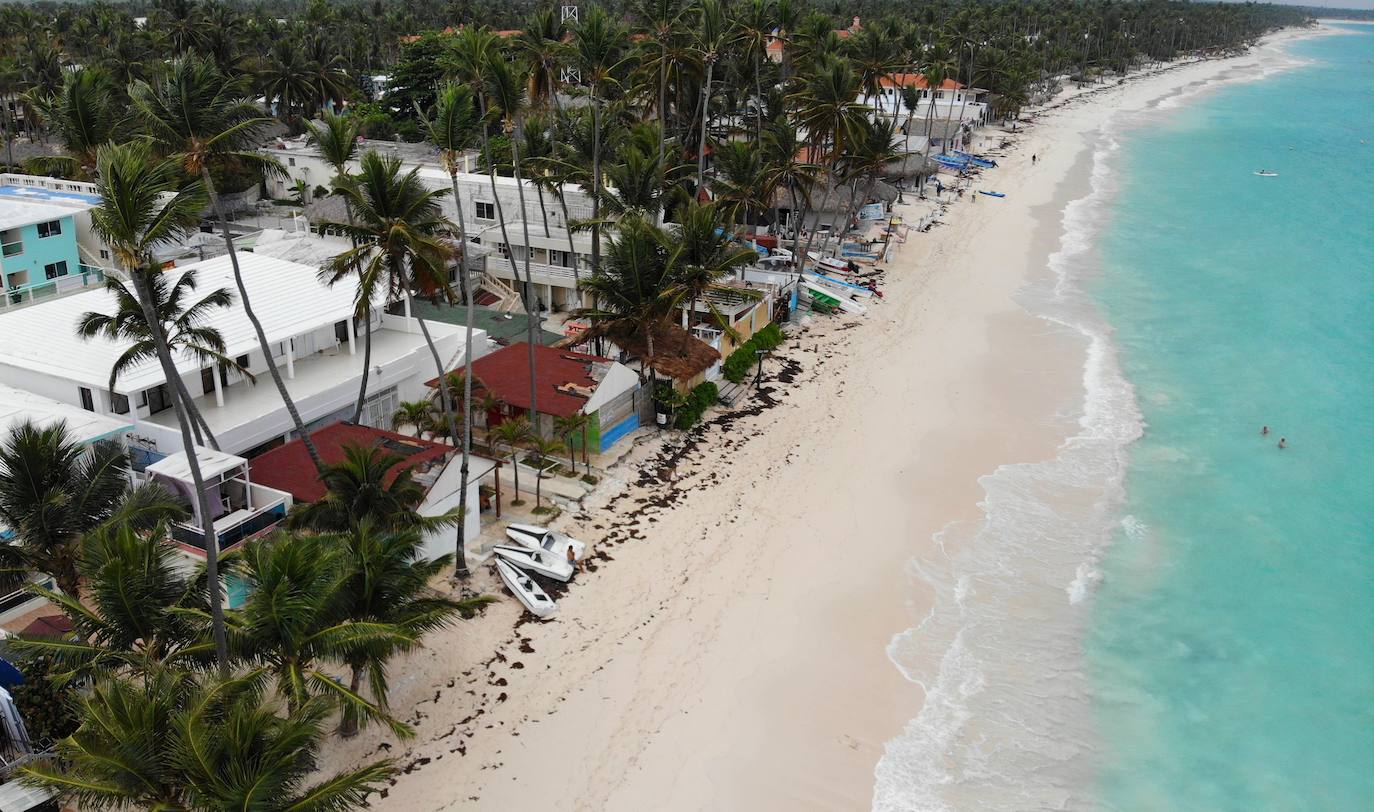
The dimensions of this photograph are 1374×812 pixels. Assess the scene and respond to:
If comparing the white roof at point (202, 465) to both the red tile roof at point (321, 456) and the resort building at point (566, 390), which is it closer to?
the red tile roof at point (321, 456)

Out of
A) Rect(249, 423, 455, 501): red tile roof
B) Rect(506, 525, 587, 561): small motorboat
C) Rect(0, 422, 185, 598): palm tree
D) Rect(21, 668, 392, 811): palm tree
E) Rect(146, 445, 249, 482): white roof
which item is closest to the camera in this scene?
Rect(21, 668, 392, 811): palm tree

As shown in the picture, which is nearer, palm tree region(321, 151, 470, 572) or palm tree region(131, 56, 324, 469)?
palm tree region(131, 56, 324, 469)

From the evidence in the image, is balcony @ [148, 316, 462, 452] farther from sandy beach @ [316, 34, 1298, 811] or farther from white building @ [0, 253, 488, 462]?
sandy beach @ [316, 34, 1298, 811]

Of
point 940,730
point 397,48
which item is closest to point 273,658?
point 940,730

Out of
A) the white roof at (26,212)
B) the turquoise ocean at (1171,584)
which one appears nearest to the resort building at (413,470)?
the turquoise ocean at (1171,584)

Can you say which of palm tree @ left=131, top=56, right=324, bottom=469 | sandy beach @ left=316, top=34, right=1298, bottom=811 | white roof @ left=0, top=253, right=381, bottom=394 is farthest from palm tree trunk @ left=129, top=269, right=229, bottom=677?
white roof @ left=0, top=253, right=381, bottom=394

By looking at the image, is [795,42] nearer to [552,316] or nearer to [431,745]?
[552,316]

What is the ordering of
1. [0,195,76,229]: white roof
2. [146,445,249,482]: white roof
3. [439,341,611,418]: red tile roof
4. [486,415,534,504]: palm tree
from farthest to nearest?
[0,195,76,229]: white roof → [439,341,611,418]: red tile roof → [486,415,534,504]: palm tree → [146,445,249,482]: white roof
